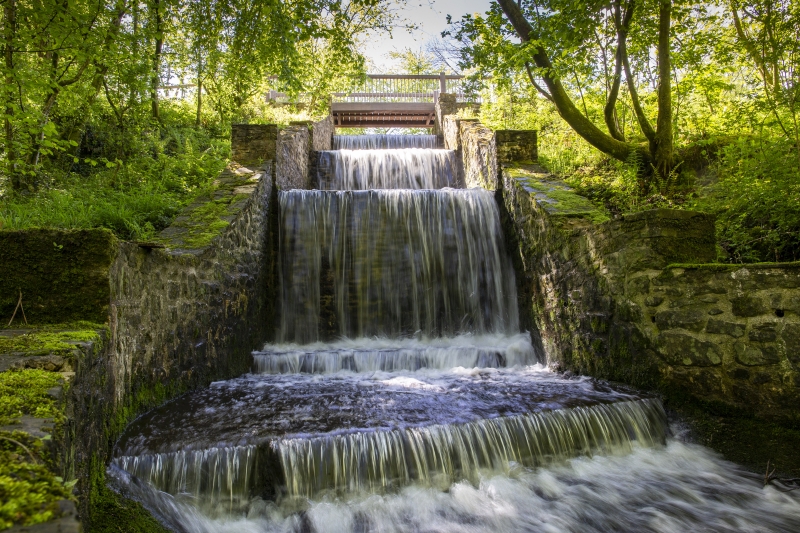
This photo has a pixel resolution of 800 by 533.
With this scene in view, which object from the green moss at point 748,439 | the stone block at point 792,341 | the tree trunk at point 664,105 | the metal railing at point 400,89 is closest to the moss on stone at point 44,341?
the green moss at point 748,439

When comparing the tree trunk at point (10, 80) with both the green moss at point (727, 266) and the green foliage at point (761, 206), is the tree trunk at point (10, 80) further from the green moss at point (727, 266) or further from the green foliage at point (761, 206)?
the green foliage at point (761, 206)

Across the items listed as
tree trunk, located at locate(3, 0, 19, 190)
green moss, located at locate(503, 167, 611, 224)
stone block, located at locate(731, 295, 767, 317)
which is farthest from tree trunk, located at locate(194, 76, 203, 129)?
stone block, located at locate(731, 295, 767, 317)

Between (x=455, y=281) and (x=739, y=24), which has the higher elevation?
(x=739, y=24)

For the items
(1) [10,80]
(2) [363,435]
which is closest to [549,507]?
(2) [363,435]

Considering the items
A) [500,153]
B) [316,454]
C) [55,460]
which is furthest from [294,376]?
[500,153]

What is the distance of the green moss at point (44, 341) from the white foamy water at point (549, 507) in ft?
2.74

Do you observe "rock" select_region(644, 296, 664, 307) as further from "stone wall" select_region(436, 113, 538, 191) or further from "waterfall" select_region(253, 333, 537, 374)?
"stone wall" select_region(436, 113, 538, 191)

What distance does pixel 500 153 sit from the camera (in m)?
8.21

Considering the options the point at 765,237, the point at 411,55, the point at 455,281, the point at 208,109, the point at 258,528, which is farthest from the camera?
the point at 411,55

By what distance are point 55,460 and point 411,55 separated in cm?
3083

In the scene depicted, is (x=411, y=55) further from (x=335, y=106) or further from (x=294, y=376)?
(x=294, y=376)

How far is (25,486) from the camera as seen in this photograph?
4.50 ft

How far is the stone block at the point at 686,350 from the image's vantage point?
3953 millimetres

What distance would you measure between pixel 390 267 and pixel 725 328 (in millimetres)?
4385
